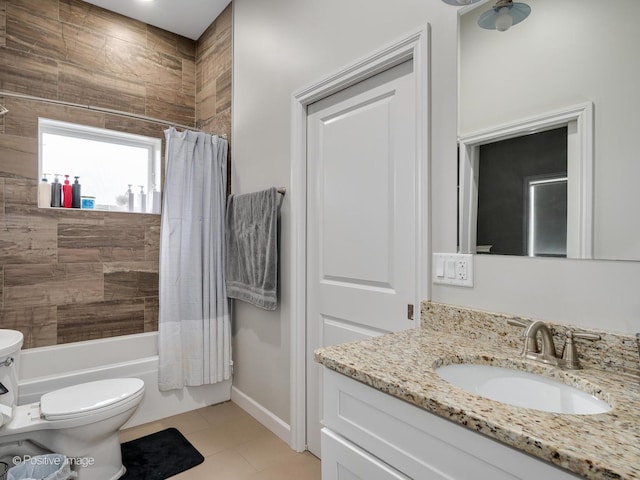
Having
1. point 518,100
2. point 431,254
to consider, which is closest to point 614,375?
point 431,254

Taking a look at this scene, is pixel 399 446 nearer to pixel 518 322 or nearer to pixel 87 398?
pixel 518 322

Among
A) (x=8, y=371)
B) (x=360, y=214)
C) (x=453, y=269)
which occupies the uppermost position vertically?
(x=360, y=214)

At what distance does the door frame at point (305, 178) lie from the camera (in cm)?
141

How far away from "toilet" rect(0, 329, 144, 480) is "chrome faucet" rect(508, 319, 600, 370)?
179 centimetres

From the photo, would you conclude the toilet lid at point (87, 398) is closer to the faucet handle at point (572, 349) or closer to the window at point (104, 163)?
the window at point (104, 163)

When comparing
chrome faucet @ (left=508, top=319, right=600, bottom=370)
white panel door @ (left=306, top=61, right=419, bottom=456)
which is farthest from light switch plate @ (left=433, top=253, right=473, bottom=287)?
chrome faucet @ (left=508, top=319, right=600, bottom=370)

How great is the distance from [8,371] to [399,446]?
6.04ft

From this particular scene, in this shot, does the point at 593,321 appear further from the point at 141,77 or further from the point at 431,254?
the point at 141,77

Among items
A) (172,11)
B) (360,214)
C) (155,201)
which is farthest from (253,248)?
(172,11)

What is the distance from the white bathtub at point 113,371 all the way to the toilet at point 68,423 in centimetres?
38

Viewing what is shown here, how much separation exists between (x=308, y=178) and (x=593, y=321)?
4.76 feet

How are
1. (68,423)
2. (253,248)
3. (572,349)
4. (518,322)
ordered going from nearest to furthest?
(572,349), (518,322), (68,423), (253,248)

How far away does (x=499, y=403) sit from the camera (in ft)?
2.45

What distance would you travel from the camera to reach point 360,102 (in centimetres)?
176
